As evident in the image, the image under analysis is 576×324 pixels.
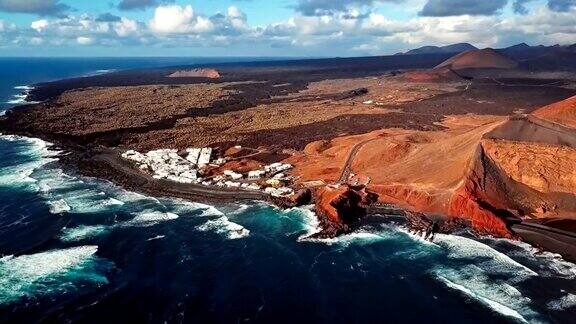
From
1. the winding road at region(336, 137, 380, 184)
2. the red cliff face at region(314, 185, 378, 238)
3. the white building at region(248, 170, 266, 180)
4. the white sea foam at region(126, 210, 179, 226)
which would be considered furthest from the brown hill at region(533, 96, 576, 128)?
the white sea foam at region(126, 210, 179, 226)

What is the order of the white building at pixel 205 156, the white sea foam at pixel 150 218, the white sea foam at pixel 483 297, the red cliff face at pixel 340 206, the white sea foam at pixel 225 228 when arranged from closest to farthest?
the white sea foam at pixel 483 297 < the white sea foam at pixel 225 228 < the red cliff face at pixel 340 206 < the white sea foam at pixel 150 218 < the white building at pixel 205 156

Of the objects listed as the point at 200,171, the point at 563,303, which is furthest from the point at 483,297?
the point at 200,171

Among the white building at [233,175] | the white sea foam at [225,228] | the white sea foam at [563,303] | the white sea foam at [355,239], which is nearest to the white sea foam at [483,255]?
the white sea foam at [563,303]

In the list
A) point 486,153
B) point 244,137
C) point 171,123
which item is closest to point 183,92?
point 171,123

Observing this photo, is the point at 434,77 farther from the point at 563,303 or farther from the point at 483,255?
the point at 563,303

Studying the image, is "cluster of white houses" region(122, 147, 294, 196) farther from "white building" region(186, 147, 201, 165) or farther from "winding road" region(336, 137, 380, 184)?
"winding road" region(336, 137, 380, 184)

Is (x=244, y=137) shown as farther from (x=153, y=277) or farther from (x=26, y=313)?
(x=26, y=313)

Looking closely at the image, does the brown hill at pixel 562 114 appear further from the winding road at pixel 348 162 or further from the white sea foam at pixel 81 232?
the white sea foam at pixel 81 232
